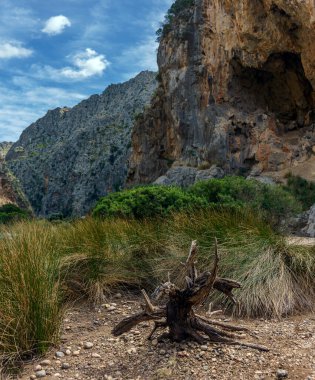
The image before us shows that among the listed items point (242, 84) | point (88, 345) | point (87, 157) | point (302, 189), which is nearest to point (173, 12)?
point (242, 84)

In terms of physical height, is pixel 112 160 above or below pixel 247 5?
below

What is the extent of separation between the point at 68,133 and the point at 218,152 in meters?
81.0

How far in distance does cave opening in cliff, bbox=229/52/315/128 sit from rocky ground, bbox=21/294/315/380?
26220mm

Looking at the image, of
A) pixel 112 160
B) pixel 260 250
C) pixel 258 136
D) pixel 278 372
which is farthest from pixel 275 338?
pixel 112 160

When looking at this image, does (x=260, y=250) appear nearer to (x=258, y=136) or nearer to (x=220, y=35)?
(x=258, y=136)

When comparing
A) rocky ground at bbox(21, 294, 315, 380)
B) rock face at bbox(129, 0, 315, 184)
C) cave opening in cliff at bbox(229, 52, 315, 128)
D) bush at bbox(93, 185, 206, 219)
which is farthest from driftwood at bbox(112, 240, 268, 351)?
cave opening in cliff at bbox(229, 52, 315, 128)

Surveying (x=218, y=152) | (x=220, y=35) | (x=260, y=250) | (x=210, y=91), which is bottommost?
(x=260, y=250)

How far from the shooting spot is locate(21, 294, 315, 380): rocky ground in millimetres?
3568

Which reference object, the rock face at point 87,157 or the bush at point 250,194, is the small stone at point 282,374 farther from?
the rock face at point 87,157

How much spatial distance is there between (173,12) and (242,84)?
12.5 meters

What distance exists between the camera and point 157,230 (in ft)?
22.2

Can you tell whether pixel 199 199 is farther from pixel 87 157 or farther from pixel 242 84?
pixel 87 157

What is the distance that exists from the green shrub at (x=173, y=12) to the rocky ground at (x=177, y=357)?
3603 cm

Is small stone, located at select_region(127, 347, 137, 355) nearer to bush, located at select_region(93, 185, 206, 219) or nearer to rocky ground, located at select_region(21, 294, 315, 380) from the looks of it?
rocky ground, located at select_region(21, 294, 315, 380)
